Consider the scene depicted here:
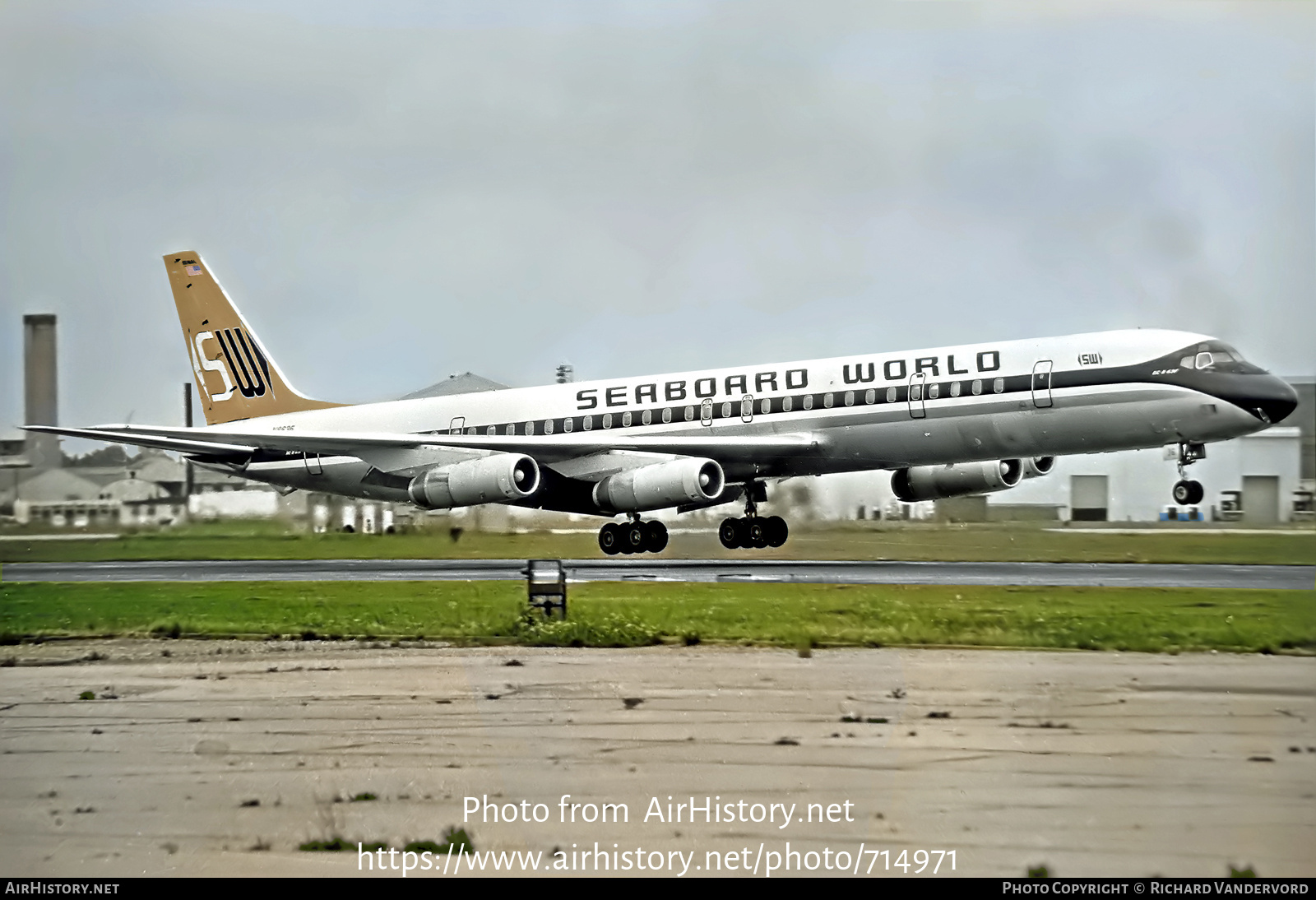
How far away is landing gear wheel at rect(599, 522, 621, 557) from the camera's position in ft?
88.8

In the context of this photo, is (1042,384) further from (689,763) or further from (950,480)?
(689,763)

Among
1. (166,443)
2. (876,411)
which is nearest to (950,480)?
(876,411)

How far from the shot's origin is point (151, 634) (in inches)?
679

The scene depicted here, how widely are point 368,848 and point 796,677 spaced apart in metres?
5.79

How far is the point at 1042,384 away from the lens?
24.1 meters

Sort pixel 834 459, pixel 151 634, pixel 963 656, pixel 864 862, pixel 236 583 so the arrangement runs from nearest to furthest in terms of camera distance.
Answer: pixel 864 862, pixel 963 656, pixel 151 634, pixel 236 583, pixel 834 459

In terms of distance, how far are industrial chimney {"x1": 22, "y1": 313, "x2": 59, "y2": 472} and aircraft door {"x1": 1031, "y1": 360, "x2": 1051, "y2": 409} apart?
16591mm

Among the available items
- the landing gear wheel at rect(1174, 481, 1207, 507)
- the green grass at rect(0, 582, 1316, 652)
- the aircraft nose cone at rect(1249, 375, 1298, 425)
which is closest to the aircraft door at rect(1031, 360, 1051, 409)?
the landing gear wheel at rect(1174, 481, 1207, 507)

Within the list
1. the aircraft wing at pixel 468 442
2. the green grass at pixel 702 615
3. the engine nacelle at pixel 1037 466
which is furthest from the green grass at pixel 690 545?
the green grass at pixel 702 615

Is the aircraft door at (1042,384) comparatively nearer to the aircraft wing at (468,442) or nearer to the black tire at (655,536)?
the aircraft wing at (468,442)

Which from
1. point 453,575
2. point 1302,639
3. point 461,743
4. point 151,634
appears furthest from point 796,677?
point 453,575

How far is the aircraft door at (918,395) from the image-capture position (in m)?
25.2

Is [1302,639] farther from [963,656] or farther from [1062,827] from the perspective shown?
[1062,827]

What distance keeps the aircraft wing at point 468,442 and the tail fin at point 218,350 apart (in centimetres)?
325
